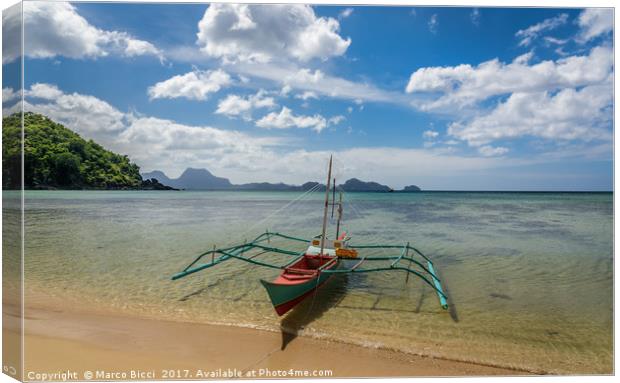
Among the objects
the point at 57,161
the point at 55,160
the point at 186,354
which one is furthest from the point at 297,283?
the point at 57,161

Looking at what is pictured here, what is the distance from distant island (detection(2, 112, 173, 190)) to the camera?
3871mm

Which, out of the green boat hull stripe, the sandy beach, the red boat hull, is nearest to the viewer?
the sandy beach

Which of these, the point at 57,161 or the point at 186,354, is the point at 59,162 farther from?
the point at 186,354

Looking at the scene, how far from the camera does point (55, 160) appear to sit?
14.4 meters

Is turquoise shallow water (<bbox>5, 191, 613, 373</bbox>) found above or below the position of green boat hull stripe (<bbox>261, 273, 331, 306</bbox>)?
below

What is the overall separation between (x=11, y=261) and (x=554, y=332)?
7.51 metres

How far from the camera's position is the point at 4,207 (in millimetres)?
3971

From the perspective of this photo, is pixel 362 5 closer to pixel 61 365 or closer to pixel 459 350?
pixel 459 350

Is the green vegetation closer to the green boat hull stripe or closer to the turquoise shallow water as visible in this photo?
the turquoise shallow water

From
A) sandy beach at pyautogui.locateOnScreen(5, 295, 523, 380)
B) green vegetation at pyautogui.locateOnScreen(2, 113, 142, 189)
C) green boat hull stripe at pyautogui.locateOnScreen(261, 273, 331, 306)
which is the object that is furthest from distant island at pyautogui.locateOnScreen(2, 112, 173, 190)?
green boat hull stripe at pyautogui.locateOnScreen(261, 273, 331, 306)

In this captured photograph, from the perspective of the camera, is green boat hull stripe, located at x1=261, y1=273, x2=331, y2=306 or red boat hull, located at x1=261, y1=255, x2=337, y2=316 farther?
red boat hull, located at x1=261, y1=255, x2=337, y2=316

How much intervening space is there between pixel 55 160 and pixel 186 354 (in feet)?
44.3

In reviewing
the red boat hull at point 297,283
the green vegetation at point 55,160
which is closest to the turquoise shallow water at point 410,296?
the red boat hull at point 297,283

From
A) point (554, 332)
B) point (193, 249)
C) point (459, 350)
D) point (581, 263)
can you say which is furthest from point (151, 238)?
point (581, 263)
